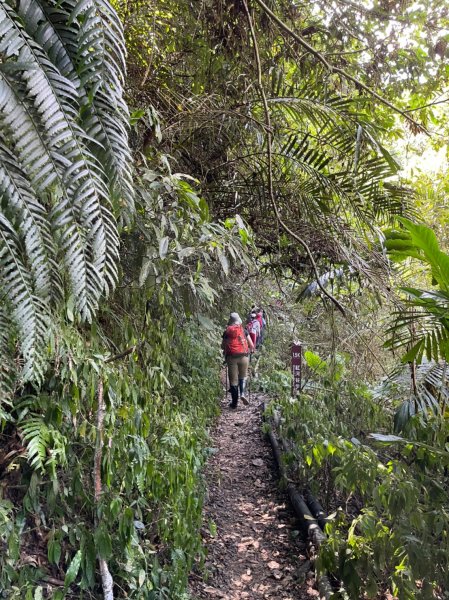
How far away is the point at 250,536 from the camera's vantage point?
11.6ft

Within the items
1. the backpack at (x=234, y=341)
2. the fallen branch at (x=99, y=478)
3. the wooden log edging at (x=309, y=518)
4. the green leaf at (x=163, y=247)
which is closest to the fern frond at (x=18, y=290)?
the green leaf at (x=163, y=247)

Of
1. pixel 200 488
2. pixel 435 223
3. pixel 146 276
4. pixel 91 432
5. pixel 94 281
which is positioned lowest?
pixel 200 488

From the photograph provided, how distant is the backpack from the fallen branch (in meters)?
4.23

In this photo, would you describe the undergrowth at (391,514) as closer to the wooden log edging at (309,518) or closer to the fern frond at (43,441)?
the wooden log edging at (309,518)

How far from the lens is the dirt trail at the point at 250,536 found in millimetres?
2859

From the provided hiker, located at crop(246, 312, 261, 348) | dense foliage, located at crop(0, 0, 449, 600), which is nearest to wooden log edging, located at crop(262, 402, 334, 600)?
dense foliage, located at crop(0, 0, 449, 600)

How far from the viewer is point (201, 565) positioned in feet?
9.00

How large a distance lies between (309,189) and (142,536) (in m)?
2.43

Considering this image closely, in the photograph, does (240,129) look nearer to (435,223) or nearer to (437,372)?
(437,372)

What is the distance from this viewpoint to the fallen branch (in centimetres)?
198

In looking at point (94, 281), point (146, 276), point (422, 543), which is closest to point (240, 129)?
point (146, 276)

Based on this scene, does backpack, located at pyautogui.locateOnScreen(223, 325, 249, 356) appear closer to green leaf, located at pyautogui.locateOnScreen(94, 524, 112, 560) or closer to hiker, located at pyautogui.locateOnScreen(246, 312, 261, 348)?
hiker, located at pyautogui.locateOnScreen(246, 312, 261, 348)

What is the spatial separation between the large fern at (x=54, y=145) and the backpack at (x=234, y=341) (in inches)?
202

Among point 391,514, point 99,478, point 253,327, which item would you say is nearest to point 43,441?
point 99,478
